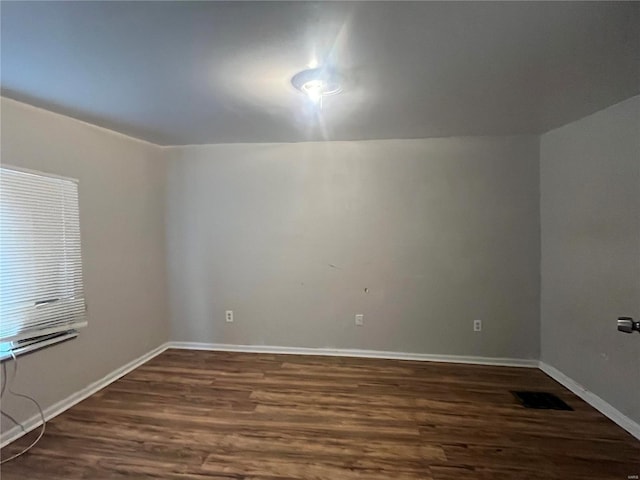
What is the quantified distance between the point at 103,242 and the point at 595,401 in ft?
13.8

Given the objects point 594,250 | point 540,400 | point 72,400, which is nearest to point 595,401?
point 540,400

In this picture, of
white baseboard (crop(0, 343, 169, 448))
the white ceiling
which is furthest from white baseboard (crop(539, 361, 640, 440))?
white baseboard (crop(0, 343, 169, 448))

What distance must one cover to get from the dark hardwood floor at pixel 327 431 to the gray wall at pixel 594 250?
0.34 meters

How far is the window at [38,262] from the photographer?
8.02ft

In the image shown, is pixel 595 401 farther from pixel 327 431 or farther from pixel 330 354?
pixel 330 354

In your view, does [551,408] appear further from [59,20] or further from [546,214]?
[59,20]

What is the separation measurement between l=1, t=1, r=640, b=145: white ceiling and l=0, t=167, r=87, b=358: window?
2.02 feet

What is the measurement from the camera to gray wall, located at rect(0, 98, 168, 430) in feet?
8.57

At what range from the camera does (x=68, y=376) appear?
2914 mm

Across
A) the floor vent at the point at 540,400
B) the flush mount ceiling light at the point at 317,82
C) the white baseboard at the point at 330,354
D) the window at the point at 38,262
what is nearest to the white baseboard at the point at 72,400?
the white baseboard at the point at 330,354

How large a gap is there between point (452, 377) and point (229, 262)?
2.55 metres

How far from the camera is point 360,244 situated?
13.0 ft

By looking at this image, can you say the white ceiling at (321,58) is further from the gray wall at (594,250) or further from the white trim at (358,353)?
the white trim at (358,353)

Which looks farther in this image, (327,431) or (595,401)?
(595,401)
